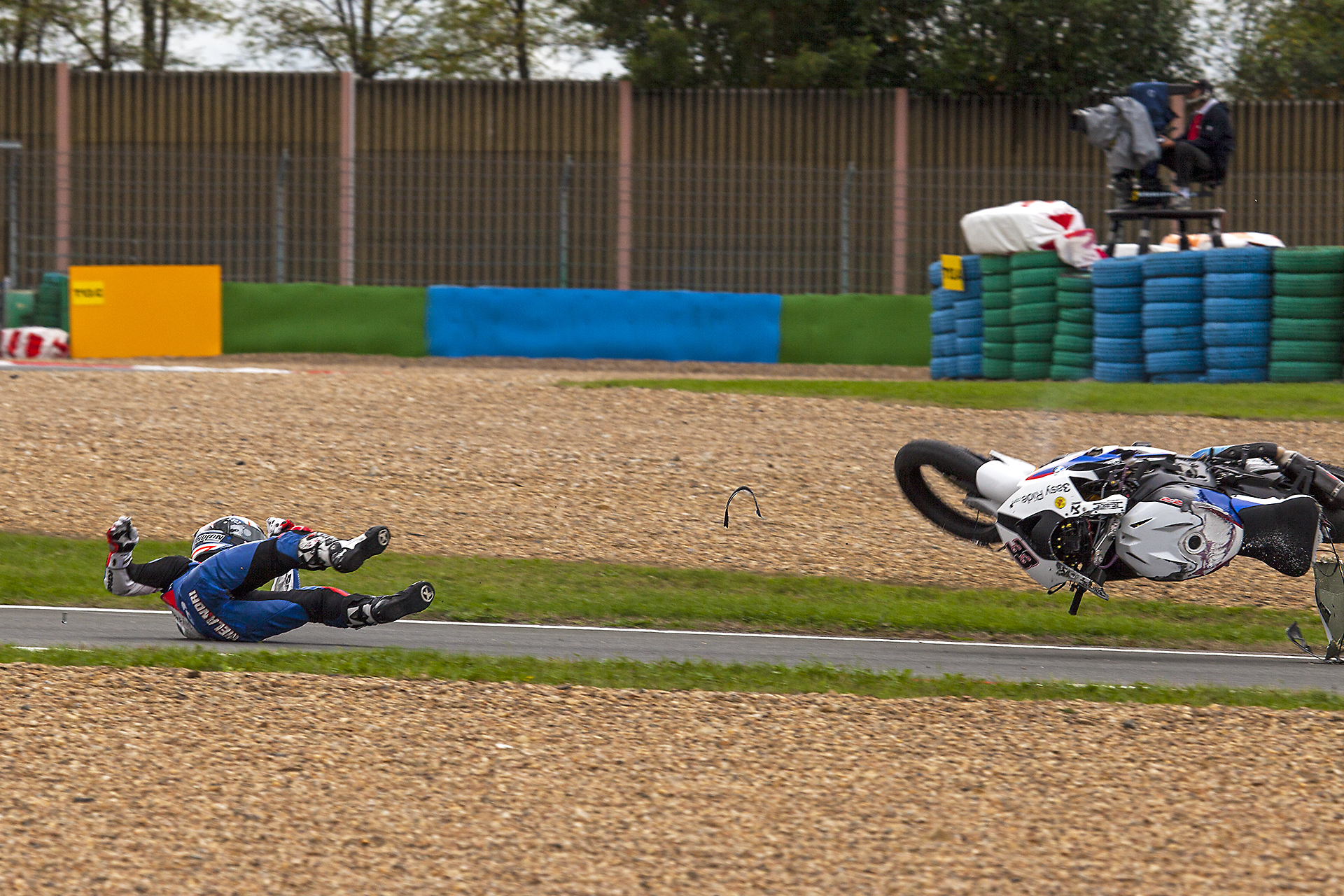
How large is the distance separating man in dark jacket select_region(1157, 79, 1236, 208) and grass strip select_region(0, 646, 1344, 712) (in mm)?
11013

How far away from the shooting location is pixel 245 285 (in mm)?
21500

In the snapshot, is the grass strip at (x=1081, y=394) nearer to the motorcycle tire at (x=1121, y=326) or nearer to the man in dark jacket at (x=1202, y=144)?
the motorcycle tire at (x=1121, y=326)

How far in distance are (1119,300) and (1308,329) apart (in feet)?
6.23

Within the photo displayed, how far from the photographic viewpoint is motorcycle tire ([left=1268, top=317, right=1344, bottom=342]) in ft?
53.2

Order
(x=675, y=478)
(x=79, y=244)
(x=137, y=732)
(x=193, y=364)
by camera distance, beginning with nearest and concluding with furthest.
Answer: (x=137, y=732) → (x=675, y=478) → (x=193, y=364) → (x=79, y=244)

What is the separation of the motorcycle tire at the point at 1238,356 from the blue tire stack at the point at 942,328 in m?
3.31

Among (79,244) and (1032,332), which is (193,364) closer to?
(79,244)

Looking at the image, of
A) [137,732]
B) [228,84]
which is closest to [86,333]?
[228,84]

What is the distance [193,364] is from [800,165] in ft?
31.2

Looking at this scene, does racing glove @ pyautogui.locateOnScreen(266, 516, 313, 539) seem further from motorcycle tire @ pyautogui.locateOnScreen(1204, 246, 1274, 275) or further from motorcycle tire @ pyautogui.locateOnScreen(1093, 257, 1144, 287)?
motorcycle tire @ pyautogui.locateOnScreen(1204, 246, 1274, 275)

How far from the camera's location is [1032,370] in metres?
17.9

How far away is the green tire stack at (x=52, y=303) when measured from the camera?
21.2 meters

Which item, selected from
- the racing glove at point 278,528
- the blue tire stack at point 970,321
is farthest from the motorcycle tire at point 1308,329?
the racing glove at point 278,528

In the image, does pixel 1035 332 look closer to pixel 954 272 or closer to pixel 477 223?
pixel 954 272
